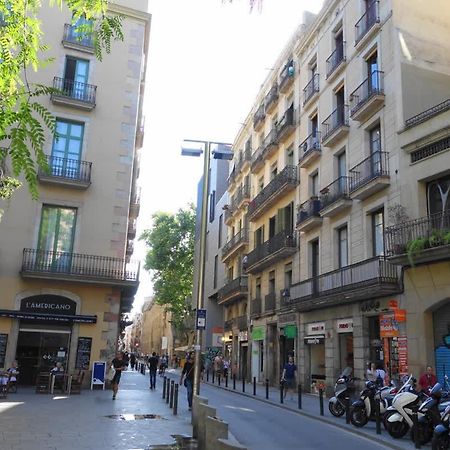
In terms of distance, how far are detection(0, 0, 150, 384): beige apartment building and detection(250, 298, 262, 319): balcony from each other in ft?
31.8

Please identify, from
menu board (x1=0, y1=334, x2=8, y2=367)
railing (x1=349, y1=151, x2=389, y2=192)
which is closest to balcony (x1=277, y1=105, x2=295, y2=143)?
railing (x1=349, y1=151, x2=389, y2=192)

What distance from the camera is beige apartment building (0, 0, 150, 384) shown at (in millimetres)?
20578

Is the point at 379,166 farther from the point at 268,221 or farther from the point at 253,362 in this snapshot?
the point at 253,362

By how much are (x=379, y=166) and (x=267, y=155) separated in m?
13.6

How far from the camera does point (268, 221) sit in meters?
32.1

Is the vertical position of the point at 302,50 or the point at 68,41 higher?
the point at 302,50

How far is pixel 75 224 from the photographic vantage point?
22.0 meters

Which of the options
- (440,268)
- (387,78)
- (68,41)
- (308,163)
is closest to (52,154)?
(68,41)

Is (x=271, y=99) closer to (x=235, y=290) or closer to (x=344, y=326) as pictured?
(x=235, y=290)

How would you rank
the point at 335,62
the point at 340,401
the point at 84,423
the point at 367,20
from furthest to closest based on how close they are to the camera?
the point at 335,62 → the point at 367,20 → the point at 340,401 → the point at 84,423

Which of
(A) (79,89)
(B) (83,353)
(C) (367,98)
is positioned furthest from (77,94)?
(C) (367,98)

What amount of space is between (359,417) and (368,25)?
51.9 ft

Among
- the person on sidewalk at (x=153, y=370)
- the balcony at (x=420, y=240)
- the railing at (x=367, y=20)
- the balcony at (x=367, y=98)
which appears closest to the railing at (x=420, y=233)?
the balcony at (x=420, y=240)

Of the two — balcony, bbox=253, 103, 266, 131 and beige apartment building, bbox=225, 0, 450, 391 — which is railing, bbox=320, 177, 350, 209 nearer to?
beige apartment building, bbox=225, 0, 450, 391
